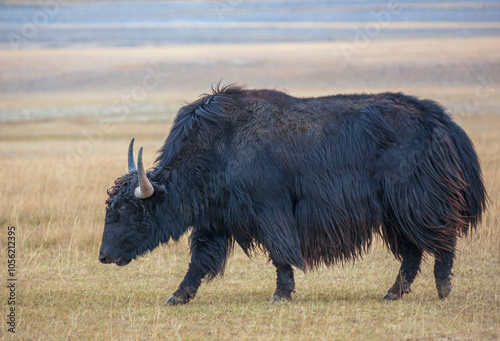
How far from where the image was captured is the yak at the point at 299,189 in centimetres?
642

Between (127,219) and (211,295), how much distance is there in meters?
1.12

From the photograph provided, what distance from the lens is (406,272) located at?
671 centimetres

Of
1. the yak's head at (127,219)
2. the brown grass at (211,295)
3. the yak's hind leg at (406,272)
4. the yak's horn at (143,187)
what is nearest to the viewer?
the brown grass at (211,295)

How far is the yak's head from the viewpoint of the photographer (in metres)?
6.30

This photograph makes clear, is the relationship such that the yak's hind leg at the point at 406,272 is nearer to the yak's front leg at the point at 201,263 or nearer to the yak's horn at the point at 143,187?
the yak's front leg at the point at 201,263

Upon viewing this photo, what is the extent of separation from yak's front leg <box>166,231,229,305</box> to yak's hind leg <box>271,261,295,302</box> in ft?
1.76

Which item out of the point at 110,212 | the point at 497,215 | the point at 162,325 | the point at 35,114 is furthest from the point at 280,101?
the point at 35,114

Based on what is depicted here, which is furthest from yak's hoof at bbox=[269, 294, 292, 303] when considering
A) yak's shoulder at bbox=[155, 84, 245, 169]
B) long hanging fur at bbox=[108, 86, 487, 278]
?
yak's shoulder at bbox=[155, 84, 245, 169]

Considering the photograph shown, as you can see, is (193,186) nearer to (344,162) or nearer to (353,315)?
(344,162)

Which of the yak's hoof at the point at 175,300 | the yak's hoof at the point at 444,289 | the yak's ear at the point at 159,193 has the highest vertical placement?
the yak's ear at the point at 159,193

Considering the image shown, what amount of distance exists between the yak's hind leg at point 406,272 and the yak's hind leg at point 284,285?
33.6 inches

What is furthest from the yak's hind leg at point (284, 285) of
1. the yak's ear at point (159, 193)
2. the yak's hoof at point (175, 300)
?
the yak's ear at point (159, 193)

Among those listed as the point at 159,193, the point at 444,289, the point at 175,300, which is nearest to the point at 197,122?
the point at 159,193

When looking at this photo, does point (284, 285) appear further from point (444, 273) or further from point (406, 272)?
point (444, 273)
